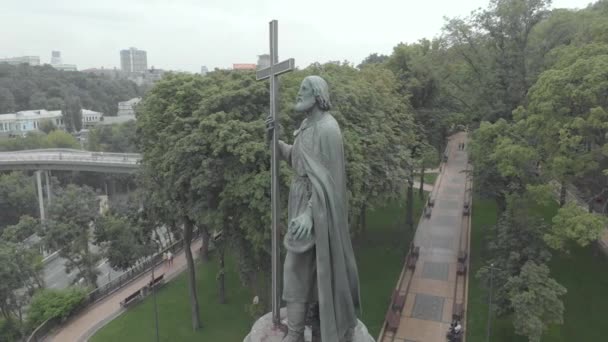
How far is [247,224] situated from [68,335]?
1329 cm

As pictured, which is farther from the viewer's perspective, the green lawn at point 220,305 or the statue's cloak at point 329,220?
the green lawn at point 220,305

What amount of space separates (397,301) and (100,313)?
1510 cm

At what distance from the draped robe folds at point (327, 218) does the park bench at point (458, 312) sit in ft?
47.7

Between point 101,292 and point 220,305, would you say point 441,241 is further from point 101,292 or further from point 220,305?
point 101,292

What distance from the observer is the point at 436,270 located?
82.9ft

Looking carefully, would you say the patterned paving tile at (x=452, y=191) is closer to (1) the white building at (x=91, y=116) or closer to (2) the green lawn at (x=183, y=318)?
(2) the green lawn at (x=183, y=318)

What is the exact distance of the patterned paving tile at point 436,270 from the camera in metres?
24.5

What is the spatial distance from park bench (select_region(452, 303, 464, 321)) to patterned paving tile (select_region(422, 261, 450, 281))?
3.17 metres

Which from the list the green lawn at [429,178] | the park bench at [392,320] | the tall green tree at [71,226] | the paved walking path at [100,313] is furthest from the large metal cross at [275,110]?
the green lawn at [429,178]

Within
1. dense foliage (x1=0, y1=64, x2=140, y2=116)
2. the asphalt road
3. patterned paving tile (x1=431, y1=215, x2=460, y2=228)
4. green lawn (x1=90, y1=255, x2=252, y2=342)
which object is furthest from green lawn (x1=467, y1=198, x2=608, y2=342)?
dense foliage (x1=0, y1=64, x2=140, y2=116)

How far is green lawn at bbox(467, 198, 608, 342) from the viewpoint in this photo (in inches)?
741

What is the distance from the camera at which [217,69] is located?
64.2 ft

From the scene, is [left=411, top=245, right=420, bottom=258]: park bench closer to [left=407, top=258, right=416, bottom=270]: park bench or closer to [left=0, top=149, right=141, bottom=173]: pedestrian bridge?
[left=407, top=258, right=416, bottom=270]: park bench

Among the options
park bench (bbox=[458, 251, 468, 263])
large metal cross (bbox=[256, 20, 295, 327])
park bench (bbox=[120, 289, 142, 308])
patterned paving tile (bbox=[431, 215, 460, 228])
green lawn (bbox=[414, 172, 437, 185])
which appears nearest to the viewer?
large metal cross (bbox=[256, 20, 295, 327])
